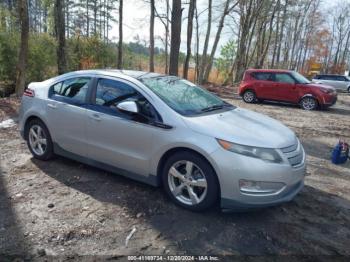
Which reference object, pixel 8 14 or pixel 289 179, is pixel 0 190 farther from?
pixel 8 14

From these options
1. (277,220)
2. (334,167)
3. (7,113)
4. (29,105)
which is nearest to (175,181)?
(277,220)

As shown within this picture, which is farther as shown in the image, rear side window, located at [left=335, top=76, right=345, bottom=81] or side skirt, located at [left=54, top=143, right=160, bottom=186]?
rear side window, located at [left=335, top=76, right=345, bottom=81]

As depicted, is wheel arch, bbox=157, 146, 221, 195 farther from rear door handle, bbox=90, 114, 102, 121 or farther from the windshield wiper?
rear door handle, bbox=90, 114, 102, 121

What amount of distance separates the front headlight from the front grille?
0.62ft

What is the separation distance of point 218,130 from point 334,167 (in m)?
3.37

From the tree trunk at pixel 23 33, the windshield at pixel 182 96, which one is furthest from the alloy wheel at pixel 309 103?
the tree trunk at pixel 23 33

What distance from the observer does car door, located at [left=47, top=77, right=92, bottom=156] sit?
4609 millimetres

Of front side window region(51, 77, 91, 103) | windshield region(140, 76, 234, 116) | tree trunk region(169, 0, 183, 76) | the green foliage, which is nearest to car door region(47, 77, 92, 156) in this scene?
front side window region(51, 77, 91, 103)

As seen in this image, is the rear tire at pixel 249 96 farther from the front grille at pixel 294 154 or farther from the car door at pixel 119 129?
the car door at pixel 119 129

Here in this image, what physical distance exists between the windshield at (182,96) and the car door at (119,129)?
247mm

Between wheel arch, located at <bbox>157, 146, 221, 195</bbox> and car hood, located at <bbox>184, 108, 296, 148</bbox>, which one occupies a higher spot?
car hood, located at <bbox>184, 108, 296, 148</bbox>

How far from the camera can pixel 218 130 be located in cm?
362

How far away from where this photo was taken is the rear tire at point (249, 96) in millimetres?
15234

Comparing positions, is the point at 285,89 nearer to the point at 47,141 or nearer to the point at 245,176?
the point at 47,141
